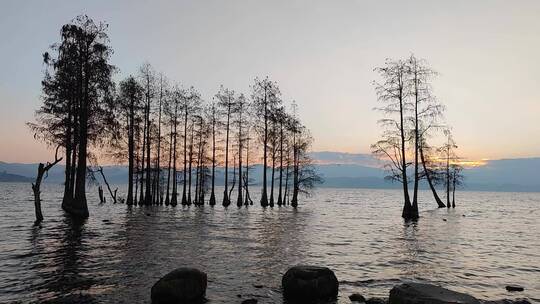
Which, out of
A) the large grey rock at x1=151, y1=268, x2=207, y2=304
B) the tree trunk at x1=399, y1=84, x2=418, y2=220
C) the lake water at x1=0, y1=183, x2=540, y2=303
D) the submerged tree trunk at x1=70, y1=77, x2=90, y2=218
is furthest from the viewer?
the tree trunk at x1=399, y1=84, x2=418, y2=220

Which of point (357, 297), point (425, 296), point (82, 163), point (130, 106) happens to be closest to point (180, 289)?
point (357, 297)

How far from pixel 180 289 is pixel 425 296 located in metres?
6.58

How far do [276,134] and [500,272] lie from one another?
52759 mm

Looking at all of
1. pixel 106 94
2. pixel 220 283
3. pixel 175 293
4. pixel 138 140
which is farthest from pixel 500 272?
pixel 138 140

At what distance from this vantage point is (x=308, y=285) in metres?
12.2

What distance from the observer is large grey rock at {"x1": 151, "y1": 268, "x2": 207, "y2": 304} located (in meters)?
11.3

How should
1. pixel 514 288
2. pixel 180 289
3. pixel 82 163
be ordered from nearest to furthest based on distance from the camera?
pixel 180 289 < pixel 514 288 < pixel 82 163

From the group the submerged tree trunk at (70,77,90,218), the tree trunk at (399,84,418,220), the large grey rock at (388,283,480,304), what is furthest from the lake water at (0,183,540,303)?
the tree trunk at (399,84,418,220)

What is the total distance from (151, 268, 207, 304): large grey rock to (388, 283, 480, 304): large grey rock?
5.52 m

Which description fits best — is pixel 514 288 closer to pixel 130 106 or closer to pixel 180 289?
pixel 180 289

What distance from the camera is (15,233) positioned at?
26.4m

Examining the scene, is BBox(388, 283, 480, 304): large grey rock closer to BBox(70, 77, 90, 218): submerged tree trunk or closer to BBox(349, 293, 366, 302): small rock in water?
BBox(349, 293, 366, 302): small rock in water

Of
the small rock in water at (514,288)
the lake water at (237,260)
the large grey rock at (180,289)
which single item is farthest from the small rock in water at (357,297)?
the small rock in water at (514,288)

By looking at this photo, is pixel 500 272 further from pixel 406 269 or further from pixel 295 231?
pixel 295 231
